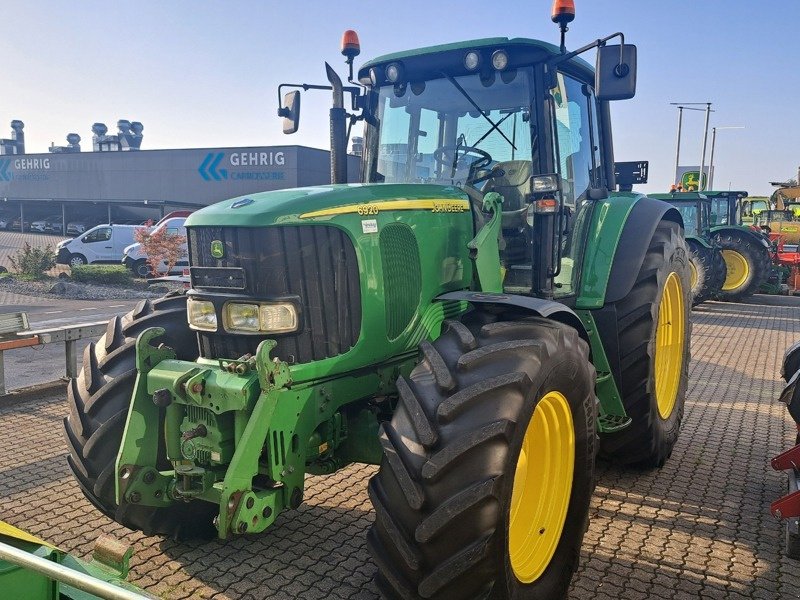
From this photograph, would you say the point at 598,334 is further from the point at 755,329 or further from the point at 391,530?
the point at 755,329

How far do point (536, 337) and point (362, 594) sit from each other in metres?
1.45

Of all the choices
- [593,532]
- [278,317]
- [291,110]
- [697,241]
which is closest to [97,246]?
[697,241]

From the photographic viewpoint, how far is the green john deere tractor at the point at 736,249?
16125 millimetres

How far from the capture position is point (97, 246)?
21688 millimetres

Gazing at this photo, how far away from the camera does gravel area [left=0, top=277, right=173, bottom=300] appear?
53.9 feet

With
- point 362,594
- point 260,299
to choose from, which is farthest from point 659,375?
point 260,299

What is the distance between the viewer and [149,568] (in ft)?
11.2

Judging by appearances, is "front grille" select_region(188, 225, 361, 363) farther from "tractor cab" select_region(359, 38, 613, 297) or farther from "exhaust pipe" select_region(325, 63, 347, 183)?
"exhaust pipe" select_region(325, 63, 347, 183)

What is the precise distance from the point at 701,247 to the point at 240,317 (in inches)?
547

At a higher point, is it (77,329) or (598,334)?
(598,334)

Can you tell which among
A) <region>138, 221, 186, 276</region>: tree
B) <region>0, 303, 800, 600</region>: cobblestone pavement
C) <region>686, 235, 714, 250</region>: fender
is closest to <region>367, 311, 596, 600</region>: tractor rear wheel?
<region>0, 303, 800, 600</region>: cobblestone pavement

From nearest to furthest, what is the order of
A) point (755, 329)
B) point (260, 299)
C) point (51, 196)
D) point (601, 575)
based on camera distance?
1. point (260, 299)
2. point (601, 575)
3. point (755, 329)
4. point (51, 196)

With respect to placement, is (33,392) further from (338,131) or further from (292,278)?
(292,278)

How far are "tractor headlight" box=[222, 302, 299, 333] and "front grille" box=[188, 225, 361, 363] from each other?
4cm
